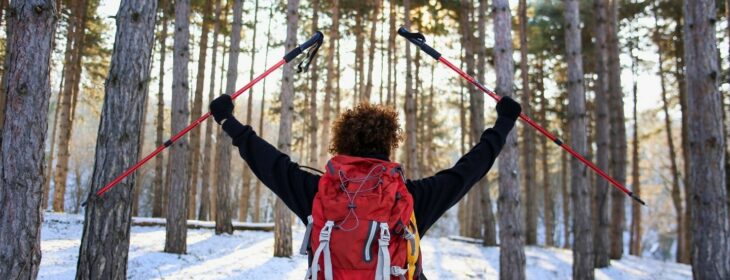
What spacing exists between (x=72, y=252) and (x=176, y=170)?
232 centimetres

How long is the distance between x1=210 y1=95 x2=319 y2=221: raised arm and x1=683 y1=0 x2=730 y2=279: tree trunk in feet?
20.5

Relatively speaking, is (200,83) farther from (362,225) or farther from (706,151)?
(362,225)

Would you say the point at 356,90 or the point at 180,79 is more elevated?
the point at 356,90

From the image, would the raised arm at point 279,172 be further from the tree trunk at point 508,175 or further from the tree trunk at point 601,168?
the tree trunk at point 601,168

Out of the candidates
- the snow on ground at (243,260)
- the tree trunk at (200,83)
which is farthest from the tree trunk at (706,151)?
the tree trunk at (200,83)

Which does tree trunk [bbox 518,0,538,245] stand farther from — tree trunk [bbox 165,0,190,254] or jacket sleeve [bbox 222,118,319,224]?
jacket sleeve [bbox 222,118,319,224]

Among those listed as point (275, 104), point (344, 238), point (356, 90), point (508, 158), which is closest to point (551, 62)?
point (356, 90)

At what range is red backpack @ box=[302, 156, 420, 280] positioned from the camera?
8.16 feet

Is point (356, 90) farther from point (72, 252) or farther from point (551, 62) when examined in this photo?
point (72, 252)

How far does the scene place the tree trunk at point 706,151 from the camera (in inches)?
273

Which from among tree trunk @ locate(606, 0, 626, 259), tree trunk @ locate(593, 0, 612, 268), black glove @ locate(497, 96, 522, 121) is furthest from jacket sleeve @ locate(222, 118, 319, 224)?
tree trunk @ locate(606, 0, 626, 259)

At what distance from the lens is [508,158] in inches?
333

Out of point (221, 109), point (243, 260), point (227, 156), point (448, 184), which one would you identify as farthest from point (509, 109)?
point (227, 156)

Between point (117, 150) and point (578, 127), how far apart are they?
8.31m
